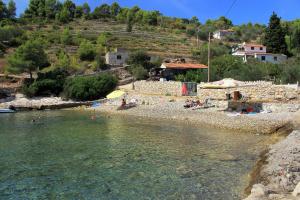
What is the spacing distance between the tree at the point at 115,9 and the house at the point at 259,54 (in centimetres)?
9300

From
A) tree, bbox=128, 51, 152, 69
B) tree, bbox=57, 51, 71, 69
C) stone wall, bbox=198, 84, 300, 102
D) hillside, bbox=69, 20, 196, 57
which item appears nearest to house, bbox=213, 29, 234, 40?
hillside, bbox=69, 20, 196, 57

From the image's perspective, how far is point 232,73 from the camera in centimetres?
5803

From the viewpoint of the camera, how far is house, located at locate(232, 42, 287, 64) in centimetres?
8125

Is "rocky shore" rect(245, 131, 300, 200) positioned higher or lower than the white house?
lower

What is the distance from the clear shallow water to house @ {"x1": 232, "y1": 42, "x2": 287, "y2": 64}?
50.1 meters

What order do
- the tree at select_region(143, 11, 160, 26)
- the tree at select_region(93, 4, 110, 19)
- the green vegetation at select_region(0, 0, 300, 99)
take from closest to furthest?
the green vegetation at select_region(0, 0, 300, 99) < the tree at select_region(93, 4, 110, 19) < the tree at select_region(143, 11, 160, 26)

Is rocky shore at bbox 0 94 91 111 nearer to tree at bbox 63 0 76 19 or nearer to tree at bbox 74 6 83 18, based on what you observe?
tree at bbox 74 6 83 18

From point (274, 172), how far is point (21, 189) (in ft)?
35.7

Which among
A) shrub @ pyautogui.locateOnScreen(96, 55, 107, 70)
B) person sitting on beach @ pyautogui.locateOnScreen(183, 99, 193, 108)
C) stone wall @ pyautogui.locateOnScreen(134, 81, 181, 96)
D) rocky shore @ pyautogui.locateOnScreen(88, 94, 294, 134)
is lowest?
rocky shore @ pyautogui.locateOnScreen(88, 94, 294, 134)

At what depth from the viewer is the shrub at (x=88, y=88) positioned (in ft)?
186

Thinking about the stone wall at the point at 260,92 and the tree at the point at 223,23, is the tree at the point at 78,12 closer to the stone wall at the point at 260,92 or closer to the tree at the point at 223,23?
the tree at the point at 223,23

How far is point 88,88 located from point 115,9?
402 ft

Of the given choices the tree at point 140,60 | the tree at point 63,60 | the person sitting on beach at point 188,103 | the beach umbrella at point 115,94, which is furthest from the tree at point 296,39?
the person sitting on beach at point 188,103

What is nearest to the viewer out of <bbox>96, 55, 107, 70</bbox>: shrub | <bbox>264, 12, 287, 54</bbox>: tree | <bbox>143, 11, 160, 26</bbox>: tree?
<bbox>96, 55, 107, 70</bbox>: shrub
